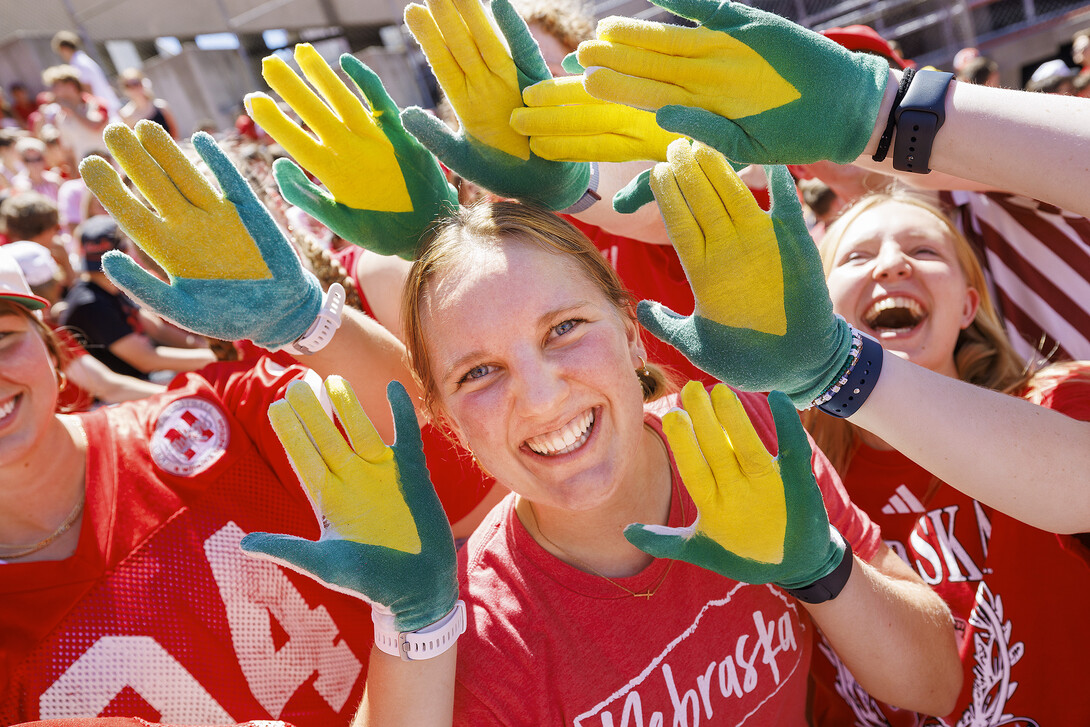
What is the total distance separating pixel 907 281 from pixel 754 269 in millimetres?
887

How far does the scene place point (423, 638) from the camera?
1.27 meters

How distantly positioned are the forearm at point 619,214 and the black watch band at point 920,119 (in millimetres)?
723

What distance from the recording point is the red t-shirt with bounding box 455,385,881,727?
1336mm

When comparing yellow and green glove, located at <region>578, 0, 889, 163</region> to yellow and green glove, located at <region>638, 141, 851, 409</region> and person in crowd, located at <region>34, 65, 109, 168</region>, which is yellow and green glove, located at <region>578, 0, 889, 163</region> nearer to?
yellow and green glove, located at <region>638, 141, 851, 409</region>

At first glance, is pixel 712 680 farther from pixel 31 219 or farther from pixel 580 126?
pixel 31 219

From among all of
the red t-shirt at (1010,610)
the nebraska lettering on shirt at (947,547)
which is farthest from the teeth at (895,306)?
the nebraska lettering on shirt at (947,547)

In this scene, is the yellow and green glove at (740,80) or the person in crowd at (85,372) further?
the person in crowd at (85,372)

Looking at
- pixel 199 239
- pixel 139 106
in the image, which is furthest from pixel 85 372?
pixel 139 106

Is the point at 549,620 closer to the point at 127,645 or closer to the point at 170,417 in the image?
the point at 127,645

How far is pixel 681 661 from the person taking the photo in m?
1.42

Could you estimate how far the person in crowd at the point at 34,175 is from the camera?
7.49 meters

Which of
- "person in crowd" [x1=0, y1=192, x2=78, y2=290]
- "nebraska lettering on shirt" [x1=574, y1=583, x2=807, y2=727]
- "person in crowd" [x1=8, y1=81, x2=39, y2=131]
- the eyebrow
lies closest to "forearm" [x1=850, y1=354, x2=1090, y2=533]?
"nebraska lettering on shirt" [x1=574, y1=583, x2=807, y2=727]

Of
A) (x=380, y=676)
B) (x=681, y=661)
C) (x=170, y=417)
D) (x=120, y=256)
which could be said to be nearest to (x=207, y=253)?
(x=120, y=256)

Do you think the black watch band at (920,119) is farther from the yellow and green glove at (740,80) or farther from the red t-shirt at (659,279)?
the red t-shirt at (659,279)
